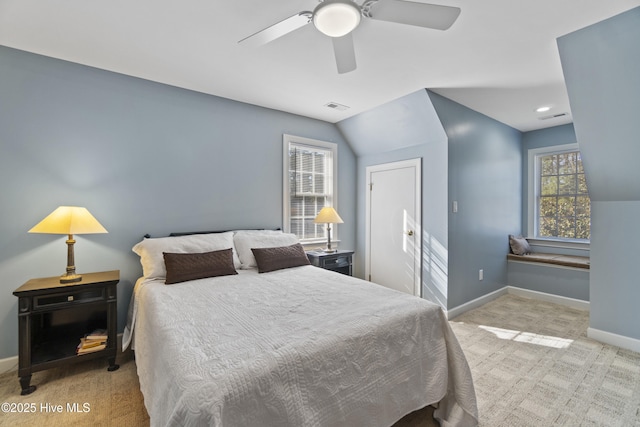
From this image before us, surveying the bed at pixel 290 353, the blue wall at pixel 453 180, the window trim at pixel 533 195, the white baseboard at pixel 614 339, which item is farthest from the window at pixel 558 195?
the bed at pixel 290 353

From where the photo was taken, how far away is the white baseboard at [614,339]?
260cm

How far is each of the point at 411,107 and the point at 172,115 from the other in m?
2.65

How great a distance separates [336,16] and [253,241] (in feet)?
7.15

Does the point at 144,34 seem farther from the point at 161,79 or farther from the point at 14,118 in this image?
the point at 14,118

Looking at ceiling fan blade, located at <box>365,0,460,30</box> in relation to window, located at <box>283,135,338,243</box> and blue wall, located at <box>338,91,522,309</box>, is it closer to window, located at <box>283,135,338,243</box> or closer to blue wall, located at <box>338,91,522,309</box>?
blue wall, located at <box>338,91,522,309</box>

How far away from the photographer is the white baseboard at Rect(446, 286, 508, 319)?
3430 mm

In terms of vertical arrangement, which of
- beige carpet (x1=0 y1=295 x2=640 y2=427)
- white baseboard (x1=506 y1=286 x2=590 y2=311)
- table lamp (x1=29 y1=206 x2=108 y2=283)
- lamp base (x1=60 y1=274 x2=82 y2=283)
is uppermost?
table lamp (x1=29 y1=206 x2=108 y2=283)

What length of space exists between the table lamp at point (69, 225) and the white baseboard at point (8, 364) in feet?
2.71

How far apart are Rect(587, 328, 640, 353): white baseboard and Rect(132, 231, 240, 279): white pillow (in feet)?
11.9

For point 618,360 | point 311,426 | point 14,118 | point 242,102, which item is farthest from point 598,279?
point 14,118

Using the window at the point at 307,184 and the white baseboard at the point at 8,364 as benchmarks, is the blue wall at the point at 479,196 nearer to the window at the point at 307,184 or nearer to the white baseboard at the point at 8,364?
the window at the point at 307,184

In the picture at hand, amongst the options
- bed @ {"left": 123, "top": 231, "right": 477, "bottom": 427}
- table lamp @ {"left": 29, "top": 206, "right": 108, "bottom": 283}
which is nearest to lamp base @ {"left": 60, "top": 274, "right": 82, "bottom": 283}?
table lamp @ {"left": 29, "top": 206, "right": 108, "bottom": 283}

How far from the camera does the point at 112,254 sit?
2.65 m

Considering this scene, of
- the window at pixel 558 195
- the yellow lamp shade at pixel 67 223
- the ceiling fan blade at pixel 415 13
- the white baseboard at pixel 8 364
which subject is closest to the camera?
the ceiling fan blade at pixel 415 13
